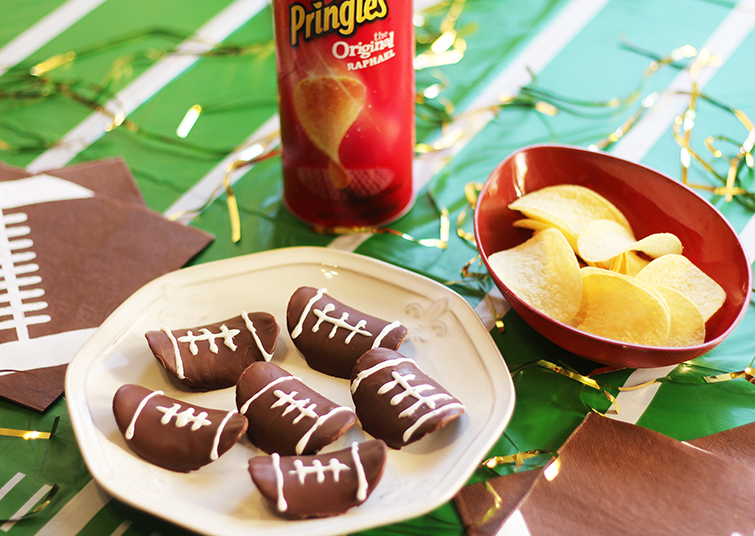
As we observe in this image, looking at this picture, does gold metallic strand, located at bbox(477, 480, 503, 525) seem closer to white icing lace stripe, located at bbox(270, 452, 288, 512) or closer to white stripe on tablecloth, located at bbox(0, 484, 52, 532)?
white icing lace stripe, located at bbox(270, 452, 288, 512)

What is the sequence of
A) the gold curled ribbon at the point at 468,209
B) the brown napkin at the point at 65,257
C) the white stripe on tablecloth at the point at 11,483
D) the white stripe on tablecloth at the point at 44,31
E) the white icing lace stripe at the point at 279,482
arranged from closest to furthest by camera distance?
the white icing lace stripe at the point at 279,482, the white stripe on tablecloth at the point at 11,483, the brown napkin at the point at 65,257, the gold curled ribbon at the point at 468,209, the white stripe on tablecloth at the point at 44,31

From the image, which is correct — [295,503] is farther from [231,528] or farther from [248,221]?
[248,221]

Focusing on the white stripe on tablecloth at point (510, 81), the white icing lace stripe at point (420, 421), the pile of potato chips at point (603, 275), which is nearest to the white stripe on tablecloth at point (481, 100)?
the white stripe on tablecloth at point (510, 81)

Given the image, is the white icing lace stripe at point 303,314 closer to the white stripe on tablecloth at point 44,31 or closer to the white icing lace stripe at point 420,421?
the white icing lace stripe at point 420,421

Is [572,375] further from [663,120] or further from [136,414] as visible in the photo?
[663,120]

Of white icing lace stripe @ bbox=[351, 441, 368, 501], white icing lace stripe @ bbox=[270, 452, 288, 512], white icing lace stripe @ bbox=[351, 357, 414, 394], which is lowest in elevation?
white icing lace stripe @ bbox=[270, 452, 288, 512]

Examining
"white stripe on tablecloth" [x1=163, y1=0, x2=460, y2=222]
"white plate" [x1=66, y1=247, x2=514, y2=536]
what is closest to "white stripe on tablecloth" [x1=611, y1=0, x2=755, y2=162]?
"white plate" [x1=66, y1=247, x2=514, y2=536]
